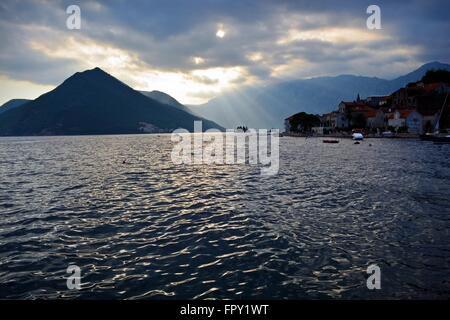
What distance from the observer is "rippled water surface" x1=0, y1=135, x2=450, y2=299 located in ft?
34.5

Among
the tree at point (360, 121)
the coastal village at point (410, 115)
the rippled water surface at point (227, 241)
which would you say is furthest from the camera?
the tree at point (360, 121)

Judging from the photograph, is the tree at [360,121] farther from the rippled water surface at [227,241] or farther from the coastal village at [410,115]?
the rippled water surface at [227,241]

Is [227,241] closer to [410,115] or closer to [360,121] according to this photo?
[410,115]

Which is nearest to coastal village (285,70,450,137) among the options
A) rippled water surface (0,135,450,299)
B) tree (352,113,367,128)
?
tree (352,113,367,128)

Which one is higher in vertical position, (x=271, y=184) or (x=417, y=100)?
(x=417, y=100)

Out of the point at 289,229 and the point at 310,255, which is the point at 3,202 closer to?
the point at 289,229

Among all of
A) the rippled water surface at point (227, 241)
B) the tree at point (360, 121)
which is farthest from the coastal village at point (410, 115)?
the rippled water surface at point (227, 241)

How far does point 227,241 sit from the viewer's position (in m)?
15.2

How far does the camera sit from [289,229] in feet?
54.7

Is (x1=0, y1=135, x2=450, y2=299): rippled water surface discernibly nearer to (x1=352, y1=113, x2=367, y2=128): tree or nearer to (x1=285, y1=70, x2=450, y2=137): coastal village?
(x1=285, y1=70, x2=450, y2=137): coastal village

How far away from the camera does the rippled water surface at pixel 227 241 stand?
34.5 ft

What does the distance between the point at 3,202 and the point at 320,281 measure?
25.5m

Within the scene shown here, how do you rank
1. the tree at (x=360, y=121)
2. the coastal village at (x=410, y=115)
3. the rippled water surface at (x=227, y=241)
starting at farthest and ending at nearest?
the tree at (x=360, y=121), the coastal village at (x=410, y=115), the rippled water surface at (x=227, y=241)
